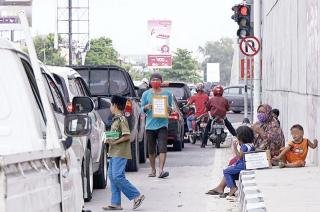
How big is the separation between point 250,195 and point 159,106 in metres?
5.54

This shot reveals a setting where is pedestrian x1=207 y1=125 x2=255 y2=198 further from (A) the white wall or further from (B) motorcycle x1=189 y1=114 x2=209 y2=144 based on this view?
(B) motorcycle x1=189 y1=114 x2=209 y2=144

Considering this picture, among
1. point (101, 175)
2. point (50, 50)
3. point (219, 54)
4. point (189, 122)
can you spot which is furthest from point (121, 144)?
point (219, 54)

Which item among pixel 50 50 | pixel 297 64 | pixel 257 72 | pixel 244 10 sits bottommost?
pixel 257 72

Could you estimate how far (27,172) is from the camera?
18.3 ft

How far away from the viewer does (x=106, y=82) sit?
793 inches

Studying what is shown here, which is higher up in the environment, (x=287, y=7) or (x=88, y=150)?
(x=287, y=7)

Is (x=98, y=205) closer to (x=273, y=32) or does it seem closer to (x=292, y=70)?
(x=292, y=70)

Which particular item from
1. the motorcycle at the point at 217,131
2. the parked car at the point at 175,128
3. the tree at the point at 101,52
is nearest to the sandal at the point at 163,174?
the parked car at the point at 175,128

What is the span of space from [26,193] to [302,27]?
14.7m

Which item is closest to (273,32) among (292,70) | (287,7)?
(287,7)

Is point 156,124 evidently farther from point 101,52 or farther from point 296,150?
point 101,52

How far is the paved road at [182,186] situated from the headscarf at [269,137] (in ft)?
3.66

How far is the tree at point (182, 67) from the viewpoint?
3883 inches

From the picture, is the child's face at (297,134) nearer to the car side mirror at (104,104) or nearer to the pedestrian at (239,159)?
the pedestrian at (239,159)
